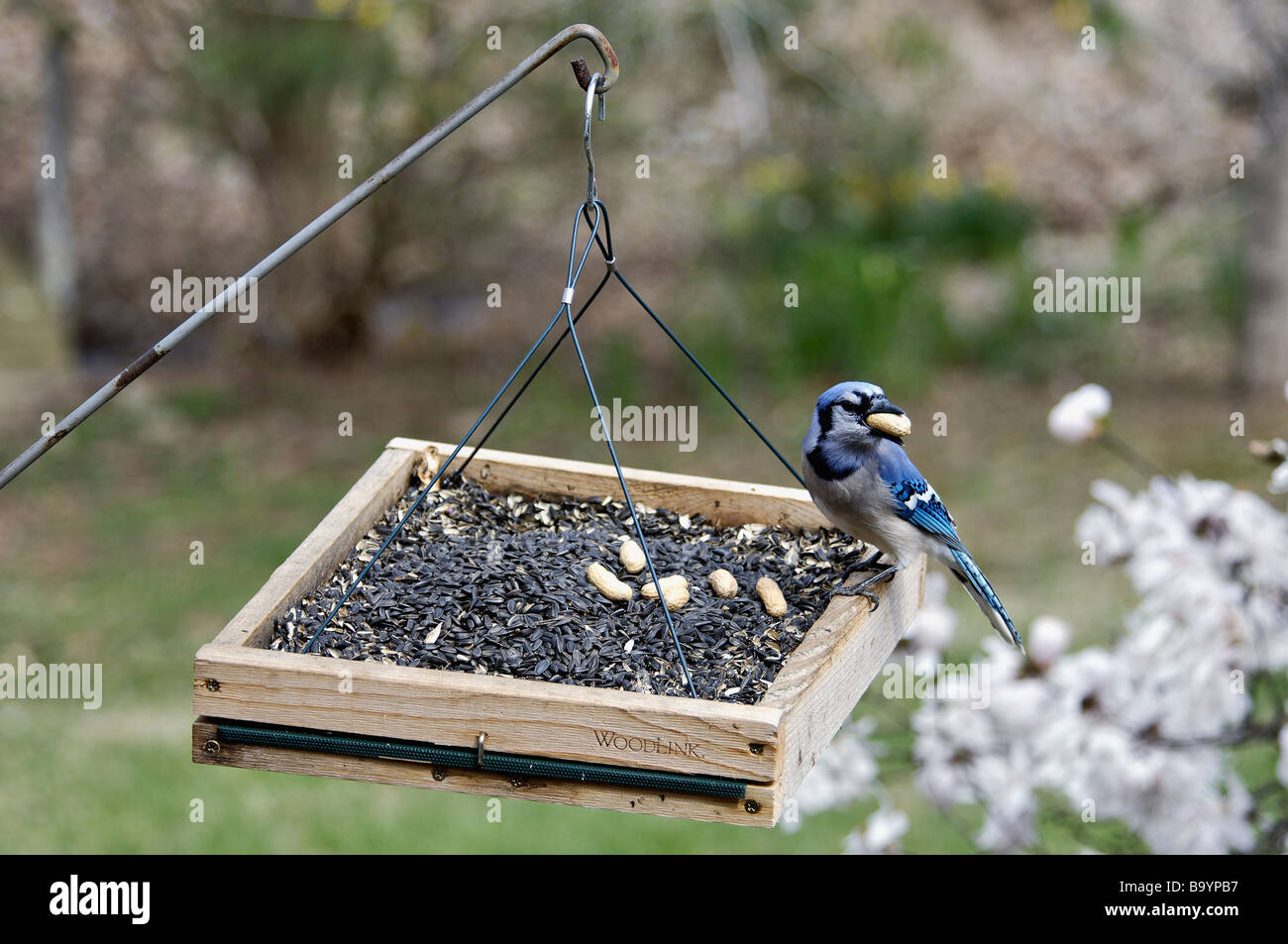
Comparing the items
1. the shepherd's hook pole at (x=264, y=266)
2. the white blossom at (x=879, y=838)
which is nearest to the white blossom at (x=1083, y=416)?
the white blossom at (x=879, y=838)

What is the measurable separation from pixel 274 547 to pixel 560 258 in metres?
3.73

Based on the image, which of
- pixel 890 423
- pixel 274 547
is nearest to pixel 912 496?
pixel 890 423

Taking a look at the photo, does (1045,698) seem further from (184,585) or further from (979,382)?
(979,382)

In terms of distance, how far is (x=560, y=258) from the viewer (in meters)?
10.8

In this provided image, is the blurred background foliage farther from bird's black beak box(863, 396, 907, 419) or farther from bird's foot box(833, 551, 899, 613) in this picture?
bird's black beak box(863, 396, 907, 419)

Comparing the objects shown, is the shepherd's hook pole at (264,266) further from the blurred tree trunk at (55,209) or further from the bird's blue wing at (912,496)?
the blurred tree trunk at (55,209)

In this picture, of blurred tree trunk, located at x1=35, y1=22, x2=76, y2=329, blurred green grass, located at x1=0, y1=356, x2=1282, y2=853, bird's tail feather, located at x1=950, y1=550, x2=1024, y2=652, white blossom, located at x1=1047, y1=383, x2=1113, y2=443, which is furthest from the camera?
blurred tree trunk, located at x1=35, y1=22, x2=76, y2=329

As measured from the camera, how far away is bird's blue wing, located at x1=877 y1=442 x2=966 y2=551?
304 centimetres

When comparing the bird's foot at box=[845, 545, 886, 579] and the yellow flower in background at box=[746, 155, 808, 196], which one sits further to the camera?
the yellow flower in background at box=[746, 155, 808, 196]

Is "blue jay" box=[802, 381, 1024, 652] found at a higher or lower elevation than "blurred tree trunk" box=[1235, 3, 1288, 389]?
lower

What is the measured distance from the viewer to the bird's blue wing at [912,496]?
3.04 m

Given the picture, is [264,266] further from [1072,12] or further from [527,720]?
[1072,12]

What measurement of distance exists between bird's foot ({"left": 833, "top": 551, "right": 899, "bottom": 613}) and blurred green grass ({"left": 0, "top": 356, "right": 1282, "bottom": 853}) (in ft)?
8.14

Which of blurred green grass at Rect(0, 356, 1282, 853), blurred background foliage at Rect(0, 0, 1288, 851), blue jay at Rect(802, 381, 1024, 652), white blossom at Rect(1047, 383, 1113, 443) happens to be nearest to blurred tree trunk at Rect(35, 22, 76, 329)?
blurred background foliage at Rect(0, 0, 1288, 851)
